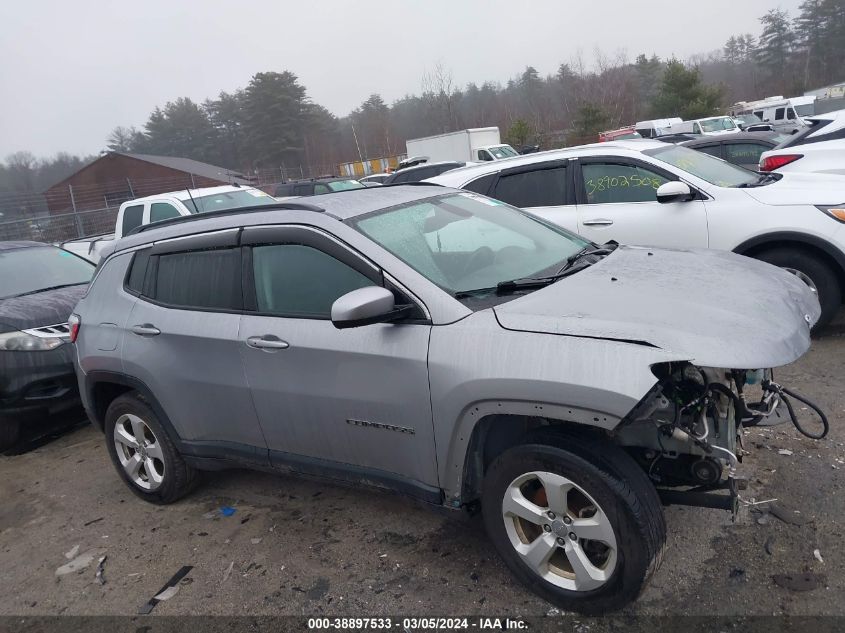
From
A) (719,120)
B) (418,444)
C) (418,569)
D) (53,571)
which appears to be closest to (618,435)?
(418,444)

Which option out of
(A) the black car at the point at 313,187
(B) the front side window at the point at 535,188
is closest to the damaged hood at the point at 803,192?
(B) the front side window at the point at 535,188

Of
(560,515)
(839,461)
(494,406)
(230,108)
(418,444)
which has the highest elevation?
(230,108)

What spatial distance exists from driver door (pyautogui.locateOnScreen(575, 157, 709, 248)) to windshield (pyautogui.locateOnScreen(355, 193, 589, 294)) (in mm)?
2214

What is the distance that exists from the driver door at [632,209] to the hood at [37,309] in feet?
16.0

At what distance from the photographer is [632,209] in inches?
234

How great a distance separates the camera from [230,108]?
6831 cm

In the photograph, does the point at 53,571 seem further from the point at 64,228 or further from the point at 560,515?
the point at 64,228

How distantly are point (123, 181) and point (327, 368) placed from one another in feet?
128

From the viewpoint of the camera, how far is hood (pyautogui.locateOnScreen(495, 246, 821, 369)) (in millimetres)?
2348

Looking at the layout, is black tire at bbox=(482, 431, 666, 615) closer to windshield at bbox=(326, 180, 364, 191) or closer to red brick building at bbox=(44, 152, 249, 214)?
windshield at bbox=(326, 180, 364, 191)

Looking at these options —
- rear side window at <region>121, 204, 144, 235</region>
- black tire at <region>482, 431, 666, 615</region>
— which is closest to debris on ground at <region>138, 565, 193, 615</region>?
black tire at <region>482, 431, 666, 615</region>

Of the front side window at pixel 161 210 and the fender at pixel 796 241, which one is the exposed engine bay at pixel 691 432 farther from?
the front side window at pixel 161 210

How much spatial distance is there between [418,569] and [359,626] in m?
0.43

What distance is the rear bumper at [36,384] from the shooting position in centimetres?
535
